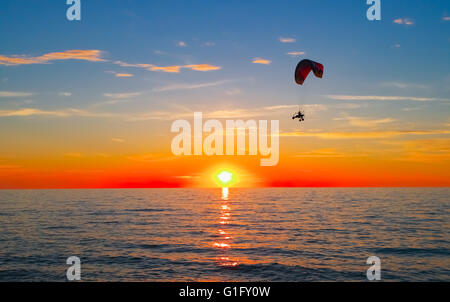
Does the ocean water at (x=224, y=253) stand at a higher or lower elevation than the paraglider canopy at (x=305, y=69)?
lower

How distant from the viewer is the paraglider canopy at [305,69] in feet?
112

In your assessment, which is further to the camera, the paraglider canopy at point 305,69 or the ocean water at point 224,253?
the paraglider canopy at point 305,69

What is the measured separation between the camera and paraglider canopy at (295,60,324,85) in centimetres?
3400

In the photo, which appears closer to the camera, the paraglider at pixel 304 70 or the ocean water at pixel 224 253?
the ocean water at pixel 224 253

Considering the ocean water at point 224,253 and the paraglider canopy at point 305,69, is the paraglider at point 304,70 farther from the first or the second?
the ocean water at point 224,253

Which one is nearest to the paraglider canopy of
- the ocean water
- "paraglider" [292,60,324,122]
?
"paraglider" [292,60,324,122]

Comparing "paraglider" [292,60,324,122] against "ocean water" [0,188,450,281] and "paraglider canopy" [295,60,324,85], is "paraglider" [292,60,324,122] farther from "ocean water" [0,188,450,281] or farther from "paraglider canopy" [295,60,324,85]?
"ocean water" [0,188,450,281]

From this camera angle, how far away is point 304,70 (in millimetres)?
35688

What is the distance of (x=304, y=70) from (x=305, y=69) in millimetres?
146

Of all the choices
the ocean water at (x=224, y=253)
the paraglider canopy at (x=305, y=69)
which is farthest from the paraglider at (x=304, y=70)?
the ocean water at (x=224, y=253)

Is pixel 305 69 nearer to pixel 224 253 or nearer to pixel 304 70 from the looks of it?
pixel 304 70

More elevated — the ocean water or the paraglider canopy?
the paraglider canopy

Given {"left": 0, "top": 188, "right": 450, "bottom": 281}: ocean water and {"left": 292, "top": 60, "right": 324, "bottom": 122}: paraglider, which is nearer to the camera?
{"left": 0, "top": 188, "right": 450, "bottom": 281}: ocean water
